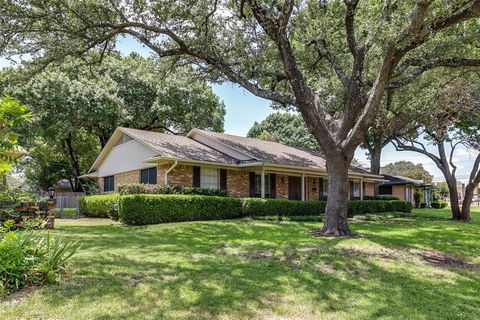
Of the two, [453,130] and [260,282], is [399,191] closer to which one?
[453,130]

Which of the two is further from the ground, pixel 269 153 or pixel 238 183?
pixel 269 153

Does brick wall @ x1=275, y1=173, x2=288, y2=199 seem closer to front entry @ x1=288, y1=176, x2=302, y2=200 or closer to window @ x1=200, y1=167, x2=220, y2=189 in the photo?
front entry @ x1=288, y1=176, x2=302, y2=200

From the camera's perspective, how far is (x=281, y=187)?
22.4m

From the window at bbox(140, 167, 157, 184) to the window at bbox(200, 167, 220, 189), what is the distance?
236 centimetres

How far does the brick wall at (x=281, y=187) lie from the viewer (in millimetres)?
22234

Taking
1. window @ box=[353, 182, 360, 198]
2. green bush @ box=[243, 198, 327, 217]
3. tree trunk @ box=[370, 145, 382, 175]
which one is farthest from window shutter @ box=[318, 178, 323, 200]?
tree trunk @ box=[370, 145, 382, 175]

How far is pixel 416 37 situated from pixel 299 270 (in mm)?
6733

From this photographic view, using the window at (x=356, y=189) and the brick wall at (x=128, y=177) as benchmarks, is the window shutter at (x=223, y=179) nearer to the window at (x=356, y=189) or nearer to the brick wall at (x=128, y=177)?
the brick wall at (x=128, y=177)

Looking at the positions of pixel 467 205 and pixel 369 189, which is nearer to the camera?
pixel 467 205

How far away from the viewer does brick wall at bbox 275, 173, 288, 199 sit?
875 inches

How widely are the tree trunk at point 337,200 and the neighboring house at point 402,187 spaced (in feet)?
96.8

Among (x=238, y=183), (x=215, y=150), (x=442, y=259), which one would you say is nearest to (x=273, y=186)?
(x=238, y=183)

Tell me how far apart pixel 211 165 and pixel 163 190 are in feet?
11.1

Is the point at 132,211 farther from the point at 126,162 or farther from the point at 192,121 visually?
the point at 192,121
